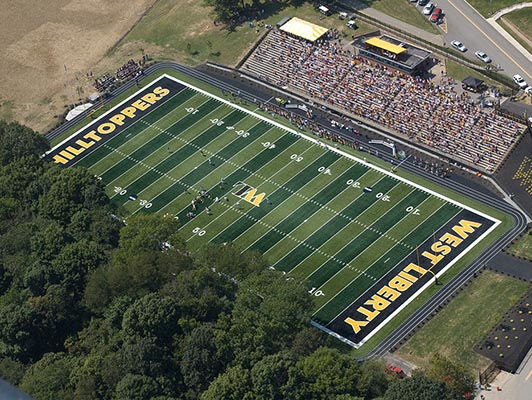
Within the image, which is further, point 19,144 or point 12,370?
point 19,144

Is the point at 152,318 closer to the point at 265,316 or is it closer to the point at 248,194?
the point at 265,316

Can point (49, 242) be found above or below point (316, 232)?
below

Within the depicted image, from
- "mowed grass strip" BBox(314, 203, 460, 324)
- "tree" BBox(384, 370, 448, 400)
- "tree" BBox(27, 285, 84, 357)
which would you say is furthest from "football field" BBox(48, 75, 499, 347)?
"tree" BBox(27, 285, 84, 357)

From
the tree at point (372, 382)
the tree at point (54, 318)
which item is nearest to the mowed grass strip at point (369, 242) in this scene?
the tree at point (372, 382)

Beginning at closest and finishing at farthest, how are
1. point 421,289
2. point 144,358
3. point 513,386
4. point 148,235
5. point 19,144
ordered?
1. point 144,358
2. point 513,386
3. point 421,289
4. point 148,235
5. point 19,144

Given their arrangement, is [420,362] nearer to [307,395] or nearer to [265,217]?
[307,395]

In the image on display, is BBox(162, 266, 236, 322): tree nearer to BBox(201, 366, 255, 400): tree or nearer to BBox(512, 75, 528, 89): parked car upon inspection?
BBox(201, 366, 255, 400): tree

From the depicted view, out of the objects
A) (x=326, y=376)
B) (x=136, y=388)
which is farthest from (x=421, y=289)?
(x=136, y=388)

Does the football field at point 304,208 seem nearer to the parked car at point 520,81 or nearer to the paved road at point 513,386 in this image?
the paved road at point 513,386
